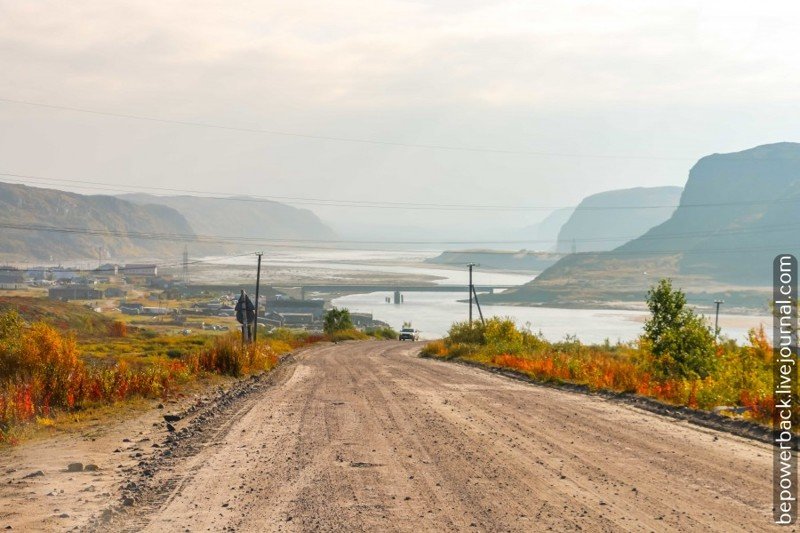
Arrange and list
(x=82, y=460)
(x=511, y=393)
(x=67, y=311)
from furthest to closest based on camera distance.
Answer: (x=67, y=311), (x=511, y=393), (x=82, y=460)

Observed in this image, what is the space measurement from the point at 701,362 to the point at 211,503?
20151mm

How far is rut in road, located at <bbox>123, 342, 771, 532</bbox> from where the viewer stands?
1009 cm

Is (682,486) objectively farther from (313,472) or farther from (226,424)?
(226,424)

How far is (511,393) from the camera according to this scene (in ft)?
81.9

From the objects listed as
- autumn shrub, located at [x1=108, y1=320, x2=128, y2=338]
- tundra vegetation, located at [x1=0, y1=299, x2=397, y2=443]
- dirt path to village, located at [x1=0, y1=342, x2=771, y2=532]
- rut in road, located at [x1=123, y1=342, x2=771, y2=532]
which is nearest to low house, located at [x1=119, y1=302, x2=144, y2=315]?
autumn shrub, located at [x1=108, y1=320, x2=128, y2=338]

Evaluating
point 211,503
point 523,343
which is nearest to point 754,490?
point 211,503

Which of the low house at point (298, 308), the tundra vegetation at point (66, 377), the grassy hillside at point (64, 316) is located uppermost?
the tundra vegetation at point (66, 377)

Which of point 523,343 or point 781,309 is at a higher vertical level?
point 781,309

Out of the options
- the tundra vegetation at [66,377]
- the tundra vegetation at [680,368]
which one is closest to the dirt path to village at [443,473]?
the tundra vegetation at [680,368]

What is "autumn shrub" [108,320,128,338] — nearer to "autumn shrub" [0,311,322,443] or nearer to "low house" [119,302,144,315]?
"low house" [119,302,144,315]

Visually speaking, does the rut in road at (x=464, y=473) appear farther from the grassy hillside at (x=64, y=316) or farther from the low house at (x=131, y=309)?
the low house at (x=131, y=309)

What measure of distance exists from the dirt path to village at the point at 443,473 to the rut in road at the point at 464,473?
0.10ft

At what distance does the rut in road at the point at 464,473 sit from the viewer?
397 inches

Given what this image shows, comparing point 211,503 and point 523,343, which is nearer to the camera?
point 211,503
